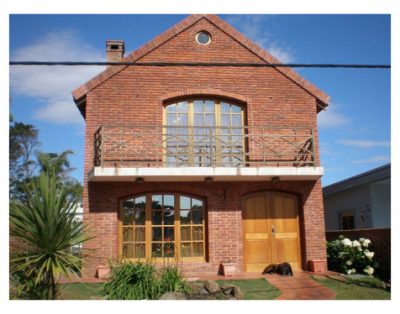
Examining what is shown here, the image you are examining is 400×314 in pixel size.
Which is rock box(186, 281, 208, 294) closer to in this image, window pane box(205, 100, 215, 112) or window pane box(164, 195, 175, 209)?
window pane box(164, 195, 175, 209)

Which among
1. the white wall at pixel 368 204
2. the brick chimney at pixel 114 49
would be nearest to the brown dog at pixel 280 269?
the white wall at pixel 368 204

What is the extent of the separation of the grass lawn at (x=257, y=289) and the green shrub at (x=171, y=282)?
142 centimetres

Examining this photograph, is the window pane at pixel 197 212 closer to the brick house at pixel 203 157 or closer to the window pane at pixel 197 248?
the brick house at pixel 203 157

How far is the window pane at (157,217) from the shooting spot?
12930 millimetres

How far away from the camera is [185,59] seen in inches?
537

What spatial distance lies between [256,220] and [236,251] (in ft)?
3.83

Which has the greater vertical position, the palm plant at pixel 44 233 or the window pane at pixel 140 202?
the window pane at pixel 140 202

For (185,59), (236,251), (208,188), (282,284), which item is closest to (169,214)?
(208,188)

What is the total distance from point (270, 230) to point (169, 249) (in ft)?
10.2

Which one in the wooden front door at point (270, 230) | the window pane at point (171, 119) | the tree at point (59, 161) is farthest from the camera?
the tree at point (59, 161)

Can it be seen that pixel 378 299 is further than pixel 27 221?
Yes

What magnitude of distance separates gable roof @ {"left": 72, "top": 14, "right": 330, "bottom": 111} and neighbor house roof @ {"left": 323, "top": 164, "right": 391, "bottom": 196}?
349cm

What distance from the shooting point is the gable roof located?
13172mm
